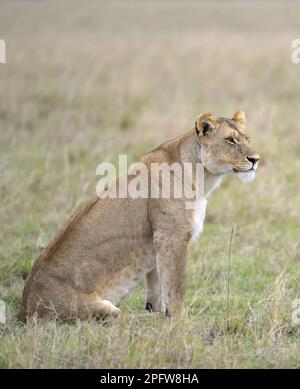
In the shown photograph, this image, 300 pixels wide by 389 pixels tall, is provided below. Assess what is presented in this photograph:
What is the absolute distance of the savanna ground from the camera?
468 cm

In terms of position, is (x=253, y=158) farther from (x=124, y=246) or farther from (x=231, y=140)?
(x=124, y=246)

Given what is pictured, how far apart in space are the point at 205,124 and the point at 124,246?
3.32ft

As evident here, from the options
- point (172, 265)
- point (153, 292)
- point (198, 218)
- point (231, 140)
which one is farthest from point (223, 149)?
point (153, 292)

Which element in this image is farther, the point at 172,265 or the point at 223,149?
the point at 223,149

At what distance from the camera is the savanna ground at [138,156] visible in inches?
184

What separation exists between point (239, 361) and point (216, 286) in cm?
175

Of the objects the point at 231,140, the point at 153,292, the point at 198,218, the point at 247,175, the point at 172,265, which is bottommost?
the point at 153,292

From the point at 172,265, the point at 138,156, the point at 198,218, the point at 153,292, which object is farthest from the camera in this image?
the point at 138,156

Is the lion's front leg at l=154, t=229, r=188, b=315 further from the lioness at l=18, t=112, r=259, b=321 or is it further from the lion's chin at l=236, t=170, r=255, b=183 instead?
the lion's chin at l=236, t=170, r=255, b=183

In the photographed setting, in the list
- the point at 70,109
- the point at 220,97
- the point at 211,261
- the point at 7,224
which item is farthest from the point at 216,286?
the point at 220,97

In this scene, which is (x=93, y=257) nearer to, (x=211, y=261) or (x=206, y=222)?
(x=211, y=261)

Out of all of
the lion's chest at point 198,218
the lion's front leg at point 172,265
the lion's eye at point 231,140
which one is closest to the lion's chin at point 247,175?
the lion's eye at point 231,140

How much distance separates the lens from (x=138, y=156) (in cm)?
1044

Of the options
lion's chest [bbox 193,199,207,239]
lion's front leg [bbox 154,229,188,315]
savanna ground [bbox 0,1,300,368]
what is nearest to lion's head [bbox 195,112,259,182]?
lion's chest [bbox 193,199,207,239]
